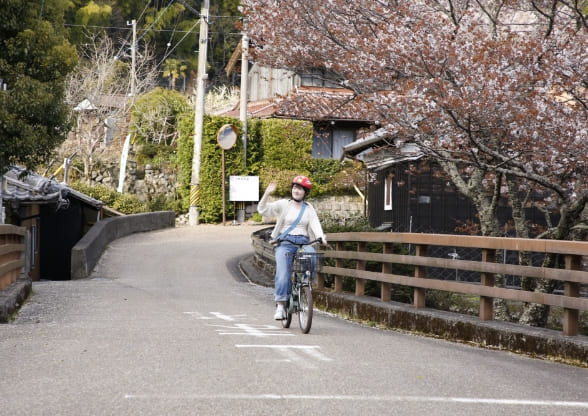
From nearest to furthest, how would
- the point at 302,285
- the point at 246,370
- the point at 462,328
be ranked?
the point at 246,370, the point at 462,328, the point at 302,285

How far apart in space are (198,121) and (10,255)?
2214 cm

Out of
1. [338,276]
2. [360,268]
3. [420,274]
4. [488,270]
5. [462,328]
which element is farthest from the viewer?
[338,276]

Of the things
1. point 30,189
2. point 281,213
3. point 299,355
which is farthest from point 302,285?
point 30,189

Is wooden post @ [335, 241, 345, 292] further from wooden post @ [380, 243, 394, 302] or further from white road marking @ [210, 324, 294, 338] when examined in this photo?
white road marking @ [210, 324, 294, 338]

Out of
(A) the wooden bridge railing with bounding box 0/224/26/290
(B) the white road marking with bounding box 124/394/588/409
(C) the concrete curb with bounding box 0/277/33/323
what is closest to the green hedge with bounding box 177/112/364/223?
(A) the wooden bridge railing with bounding box 0/224/26/290

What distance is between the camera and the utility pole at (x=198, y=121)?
35281 mm

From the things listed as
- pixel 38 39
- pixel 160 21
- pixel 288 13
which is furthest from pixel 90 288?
pixel 160 21

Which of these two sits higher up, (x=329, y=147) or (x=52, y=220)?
(x=329, y=147)

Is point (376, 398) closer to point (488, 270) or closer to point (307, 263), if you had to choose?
point (488, 270)

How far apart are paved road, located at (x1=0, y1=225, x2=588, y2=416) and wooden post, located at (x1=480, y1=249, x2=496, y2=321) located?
52cm

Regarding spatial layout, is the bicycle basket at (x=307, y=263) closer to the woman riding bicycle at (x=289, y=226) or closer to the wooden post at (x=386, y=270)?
the woman riding bicycle at (x=289, y=226)

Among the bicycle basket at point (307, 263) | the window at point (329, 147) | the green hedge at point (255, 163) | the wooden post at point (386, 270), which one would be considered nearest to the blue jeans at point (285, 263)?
the bicycle basket at point (307, 263)

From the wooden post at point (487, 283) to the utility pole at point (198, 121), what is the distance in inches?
1080

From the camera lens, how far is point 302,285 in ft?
31.5
